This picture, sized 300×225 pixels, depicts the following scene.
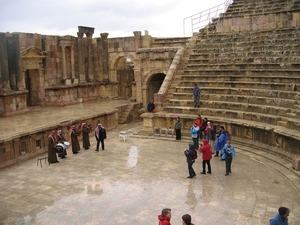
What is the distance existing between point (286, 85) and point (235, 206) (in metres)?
7.75

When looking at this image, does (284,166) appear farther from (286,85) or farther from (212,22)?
(212,22)

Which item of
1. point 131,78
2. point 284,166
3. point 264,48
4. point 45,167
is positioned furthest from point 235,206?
point 131,78

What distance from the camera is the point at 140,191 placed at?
9930 mm

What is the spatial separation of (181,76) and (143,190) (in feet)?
32.8

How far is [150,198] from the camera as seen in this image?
9.42m

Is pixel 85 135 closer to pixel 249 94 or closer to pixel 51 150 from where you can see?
pixel 51 150

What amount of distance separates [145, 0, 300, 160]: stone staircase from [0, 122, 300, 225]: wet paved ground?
147cm

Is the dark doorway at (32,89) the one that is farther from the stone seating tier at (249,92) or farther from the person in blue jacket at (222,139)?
the person in blue jacket at (222,139)

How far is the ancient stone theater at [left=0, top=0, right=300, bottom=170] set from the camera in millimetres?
14266

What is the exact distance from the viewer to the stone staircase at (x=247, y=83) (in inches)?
540

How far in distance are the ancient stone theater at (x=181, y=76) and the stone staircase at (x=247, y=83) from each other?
0.04 meters

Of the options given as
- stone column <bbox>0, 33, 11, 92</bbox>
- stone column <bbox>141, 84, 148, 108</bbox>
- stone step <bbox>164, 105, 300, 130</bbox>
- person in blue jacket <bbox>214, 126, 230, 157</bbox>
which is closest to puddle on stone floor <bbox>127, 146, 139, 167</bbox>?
person in blue jacket <bbox>214, 126, 230, 157</bbox>

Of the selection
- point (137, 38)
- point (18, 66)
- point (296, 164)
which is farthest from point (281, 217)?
point (137, 38)

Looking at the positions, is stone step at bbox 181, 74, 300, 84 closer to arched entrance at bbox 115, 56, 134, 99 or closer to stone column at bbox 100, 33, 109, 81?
arched entrance at bbox 115, 56, 134, 99
